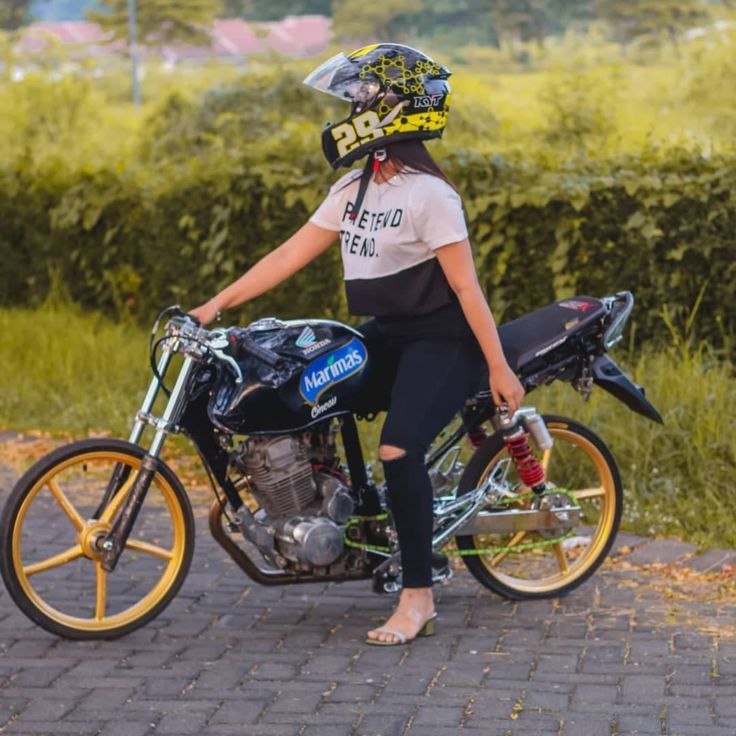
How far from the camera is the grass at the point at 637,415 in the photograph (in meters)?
6.97

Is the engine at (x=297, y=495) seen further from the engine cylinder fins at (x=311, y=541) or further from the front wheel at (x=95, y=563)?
the front wheel at (x=95, y=563)

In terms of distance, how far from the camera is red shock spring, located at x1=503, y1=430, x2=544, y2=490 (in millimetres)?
5629

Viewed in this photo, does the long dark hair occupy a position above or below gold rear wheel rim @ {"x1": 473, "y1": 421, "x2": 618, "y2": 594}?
above

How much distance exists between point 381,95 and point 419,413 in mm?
1002

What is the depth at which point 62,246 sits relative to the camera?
12.2 meters

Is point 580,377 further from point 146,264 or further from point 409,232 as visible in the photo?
point 146,264

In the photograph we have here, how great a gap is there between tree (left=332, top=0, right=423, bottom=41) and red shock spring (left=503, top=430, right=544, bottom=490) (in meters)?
62.1

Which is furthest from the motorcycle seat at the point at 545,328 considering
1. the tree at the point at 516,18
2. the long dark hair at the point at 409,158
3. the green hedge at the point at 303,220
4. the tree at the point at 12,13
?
the tree at the point at 12,13

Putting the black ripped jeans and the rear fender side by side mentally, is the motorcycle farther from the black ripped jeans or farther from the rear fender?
the black ripped jeans

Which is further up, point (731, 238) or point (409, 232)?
point (409, 232)

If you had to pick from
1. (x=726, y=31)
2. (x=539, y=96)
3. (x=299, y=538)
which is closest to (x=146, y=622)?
(x=299, y=538)

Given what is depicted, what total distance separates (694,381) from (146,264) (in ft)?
16.1

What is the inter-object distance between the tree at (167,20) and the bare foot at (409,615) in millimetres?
83025

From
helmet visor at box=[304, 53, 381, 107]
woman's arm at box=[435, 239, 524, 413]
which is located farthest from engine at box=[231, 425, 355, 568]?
helmet visor at box=[304, 53, 381, 107]
